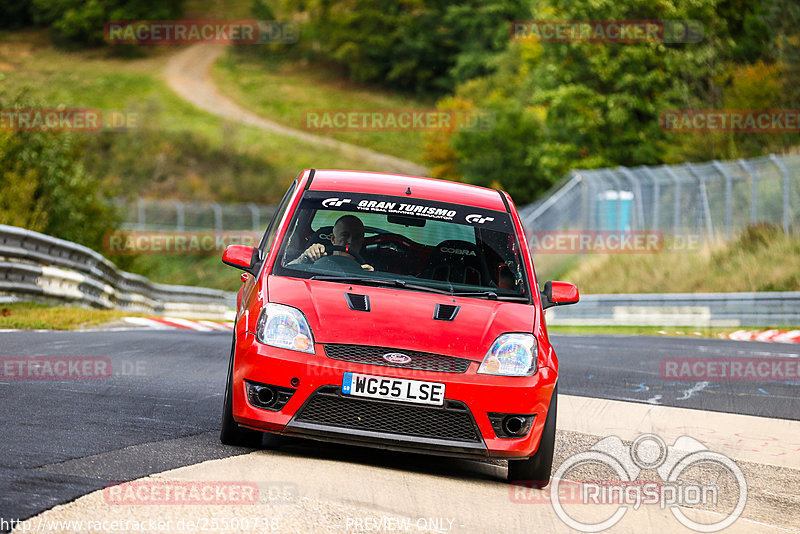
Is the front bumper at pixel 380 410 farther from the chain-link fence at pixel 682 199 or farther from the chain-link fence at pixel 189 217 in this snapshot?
the chain-link fence at pixel 189 217

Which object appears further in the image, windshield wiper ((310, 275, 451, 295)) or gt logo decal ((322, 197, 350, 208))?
gt logo decal ((322, 197, 350, 208))

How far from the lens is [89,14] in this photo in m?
101

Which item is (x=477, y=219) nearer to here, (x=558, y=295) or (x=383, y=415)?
(x=558, y=295)

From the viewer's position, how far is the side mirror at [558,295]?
7609 mm

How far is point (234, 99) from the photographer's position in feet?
300

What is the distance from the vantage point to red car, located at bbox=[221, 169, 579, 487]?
20.8 ft

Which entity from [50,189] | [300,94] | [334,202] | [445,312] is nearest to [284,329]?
[445,312]

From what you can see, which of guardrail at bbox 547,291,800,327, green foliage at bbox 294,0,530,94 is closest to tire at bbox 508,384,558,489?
guardrail at bbox 547,291,800,327

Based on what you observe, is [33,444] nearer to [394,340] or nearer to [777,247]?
[394,340]

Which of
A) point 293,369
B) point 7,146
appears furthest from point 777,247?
point 293,369

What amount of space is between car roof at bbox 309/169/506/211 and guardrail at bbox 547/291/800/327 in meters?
15.1

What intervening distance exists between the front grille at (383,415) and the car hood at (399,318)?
299 mm

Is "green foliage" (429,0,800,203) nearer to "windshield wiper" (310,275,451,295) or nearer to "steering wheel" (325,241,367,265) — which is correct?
"steering wheel" (325,241,367,265)

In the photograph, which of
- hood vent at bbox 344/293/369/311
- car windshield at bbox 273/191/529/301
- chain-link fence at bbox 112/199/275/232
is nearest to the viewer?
hood vent at bbox 344/293/369/311
